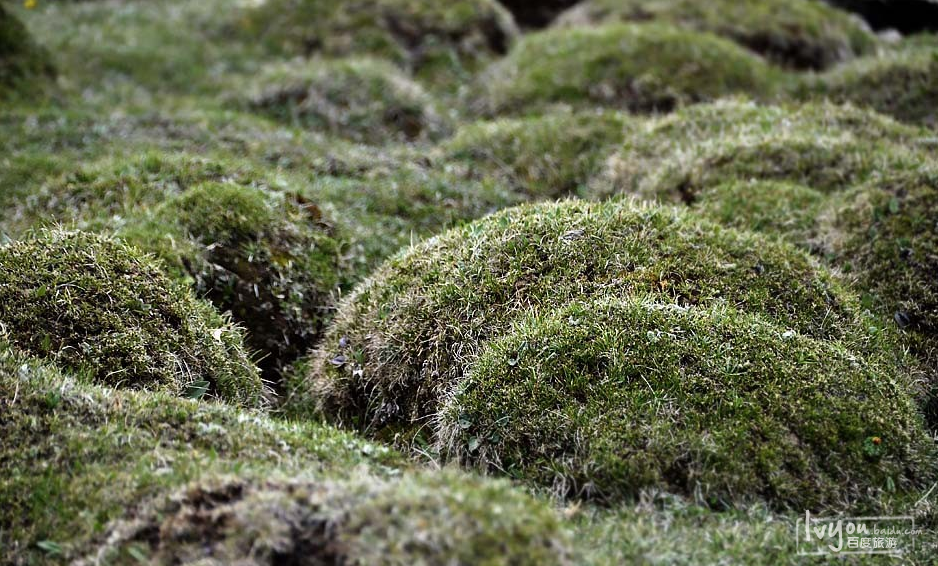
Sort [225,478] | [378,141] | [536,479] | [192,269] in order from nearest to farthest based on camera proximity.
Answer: [225,478] < [536,479] < [192,269] < [378,141]

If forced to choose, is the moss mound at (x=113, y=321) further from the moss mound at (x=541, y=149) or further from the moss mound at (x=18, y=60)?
the moss mound at (x=18, y=60)

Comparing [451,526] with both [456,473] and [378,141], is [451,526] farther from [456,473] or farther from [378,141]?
[378,141]

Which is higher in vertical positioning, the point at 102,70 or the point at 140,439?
the point at 102,70

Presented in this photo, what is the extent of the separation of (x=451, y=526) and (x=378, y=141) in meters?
10.6

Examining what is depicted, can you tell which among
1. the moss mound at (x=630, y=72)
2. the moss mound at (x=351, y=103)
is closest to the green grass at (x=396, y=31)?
the moss mound at (x=630, y=72)

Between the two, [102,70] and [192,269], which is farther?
[102,70]

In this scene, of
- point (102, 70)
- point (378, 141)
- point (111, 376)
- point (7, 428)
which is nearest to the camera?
point (7, 428)

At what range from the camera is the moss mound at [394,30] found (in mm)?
17266

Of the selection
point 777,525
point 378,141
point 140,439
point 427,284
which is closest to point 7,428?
point 140,439

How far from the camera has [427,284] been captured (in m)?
7.64

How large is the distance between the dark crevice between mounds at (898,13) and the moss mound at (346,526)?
61.0 ft

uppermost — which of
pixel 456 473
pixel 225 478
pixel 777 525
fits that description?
pixel 225 478

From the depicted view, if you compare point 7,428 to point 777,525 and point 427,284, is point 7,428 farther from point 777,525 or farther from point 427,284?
point 777,525

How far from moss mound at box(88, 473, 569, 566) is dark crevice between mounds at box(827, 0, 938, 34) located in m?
18.6
